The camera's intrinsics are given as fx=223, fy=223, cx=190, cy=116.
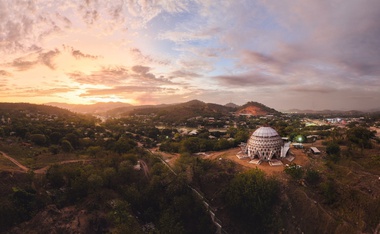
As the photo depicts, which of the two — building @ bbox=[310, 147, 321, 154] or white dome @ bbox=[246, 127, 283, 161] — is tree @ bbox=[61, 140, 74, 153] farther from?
building @ bbox=[310, 147, 321, 154]

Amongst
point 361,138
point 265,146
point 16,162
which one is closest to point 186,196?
point 265,146

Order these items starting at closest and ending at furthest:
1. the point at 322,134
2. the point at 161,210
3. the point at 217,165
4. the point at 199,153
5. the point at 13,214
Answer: the point at 13,214
the point at 161,210
the point at 217,165
the point at 199,153
the point at 322,134

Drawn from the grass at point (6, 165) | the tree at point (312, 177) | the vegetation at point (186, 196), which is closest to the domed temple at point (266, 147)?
the vegetation at point (186, 196)

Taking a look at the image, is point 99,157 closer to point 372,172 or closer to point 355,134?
point 372,172

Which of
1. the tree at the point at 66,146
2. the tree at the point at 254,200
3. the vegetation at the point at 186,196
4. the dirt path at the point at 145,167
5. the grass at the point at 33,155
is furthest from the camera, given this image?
the tree at the point at 66,146

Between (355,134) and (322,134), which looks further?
(322,134)

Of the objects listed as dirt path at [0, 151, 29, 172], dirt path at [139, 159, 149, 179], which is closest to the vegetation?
dirt path at [139, 159, 149, 179]

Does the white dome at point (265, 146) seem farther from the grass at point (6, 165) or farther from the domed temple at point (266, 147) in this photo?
the grass at point (6, 165)

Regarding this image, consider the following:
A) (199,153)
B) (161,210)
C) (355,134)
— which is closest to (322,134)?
(355,134)

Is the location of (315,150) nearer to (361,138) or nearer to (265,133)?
(361,138)
